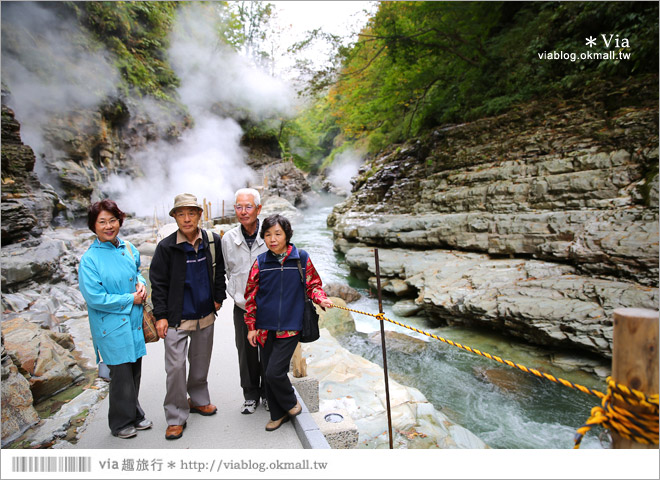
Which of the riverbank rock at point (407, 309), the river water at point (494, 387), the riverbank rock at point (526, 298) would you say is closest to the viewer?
the river water at point (494, 387)

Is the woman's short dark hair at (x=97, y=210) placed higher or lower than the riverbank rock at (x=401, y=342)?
higher

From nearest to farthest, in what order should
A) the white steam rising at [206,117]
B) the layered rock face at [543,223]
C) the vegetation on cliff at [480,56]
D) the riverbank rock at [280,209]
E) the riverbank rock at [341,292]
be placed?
1. the layered rock face at [543,223]
2. the vegetation on cliff at [480,56]
3. the riverbank rock at [341,292]
4. the white steam rising at [206,117]
5. the riverbank rock at [280,209]

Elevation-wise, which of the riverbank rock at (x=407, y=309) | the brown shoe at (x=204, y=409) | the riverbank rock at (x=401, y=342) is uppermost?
the brown shoe at (x=204, y=409)

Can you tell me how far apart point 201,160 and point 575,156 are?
2548 cm

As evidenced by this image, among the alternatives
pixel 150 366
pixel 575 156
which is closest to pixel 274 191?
pixel 575 156

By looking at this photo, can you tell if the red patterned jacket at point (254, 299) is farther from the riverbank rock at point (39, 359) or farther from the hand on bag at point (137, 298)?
the riverbank rock at point (39, 359)

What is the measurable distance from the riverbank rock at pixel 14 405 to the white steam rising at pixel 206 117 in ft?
61.4

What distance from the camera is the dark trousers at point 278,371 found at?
7.72ft

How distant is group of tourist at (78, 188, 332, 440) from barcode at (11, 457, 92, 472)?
0.50 metres

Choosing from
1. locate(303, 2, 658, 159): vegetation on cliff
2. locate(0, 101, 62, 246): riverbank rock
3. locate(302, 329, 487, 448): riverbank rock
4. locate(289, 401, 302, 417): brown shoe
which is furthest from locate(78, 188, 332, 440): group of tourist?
locate(303, 2, 658, 159): vegetation on cliff

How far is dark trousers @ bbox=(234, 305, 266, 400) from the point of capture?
2.64 m

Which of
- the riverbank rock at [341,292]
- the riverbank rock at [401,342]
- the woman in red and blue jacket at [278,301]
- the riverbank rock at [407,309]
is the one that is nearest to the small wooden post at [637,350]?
the woman in red and blue jacket at [278,301]

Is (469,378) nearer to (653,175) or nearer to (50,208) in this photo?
(653,175)

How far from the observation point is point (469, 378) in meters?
5.61
